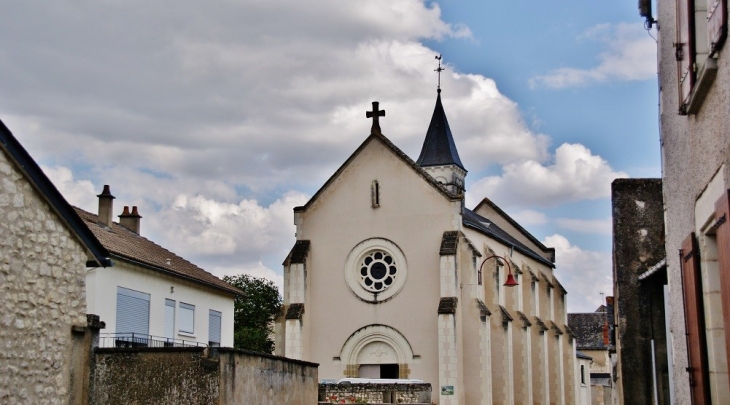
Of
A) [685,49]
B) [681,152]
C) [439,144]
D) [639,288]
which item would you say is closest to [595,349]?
[439,144]

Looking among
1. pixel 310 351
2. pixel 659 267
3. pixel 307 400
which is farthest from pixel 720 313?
pixel 310 351

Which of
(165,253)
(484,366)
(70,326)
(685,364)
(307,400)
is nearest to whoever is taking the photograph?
(685,364)

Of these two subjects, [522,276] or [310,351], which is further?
[522,276]

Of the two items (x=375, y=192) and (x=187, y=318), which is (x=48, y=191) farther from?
(x=375, y=192)

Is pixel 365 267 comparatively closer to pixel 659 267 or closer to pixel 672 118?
pixel 659 267

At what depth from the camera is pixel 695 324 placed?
814 cm

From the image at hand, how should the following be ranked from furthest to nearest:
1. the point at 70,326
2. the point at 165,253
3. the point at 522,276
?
the point at 522,276 < the point at 165,253 < the point at 70,326

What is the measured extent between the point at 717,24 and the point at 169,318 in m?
22.3

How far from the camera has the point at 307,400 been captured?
16.9 metres

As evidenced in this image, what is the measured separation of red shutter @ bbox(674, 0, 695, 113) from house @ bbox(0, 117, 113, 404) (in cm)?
696

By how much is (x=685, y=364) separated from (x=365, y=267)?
27.0 meters

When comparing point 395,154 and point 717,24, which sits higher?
point 395,154

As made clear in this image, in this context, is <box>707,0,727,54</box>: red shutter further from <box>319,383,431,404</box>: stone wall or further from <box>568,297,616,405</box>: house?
<box>568,297,616,405</box>: house

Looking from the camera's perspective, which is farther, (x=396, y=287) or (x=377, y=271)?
(x=377, y=271)
